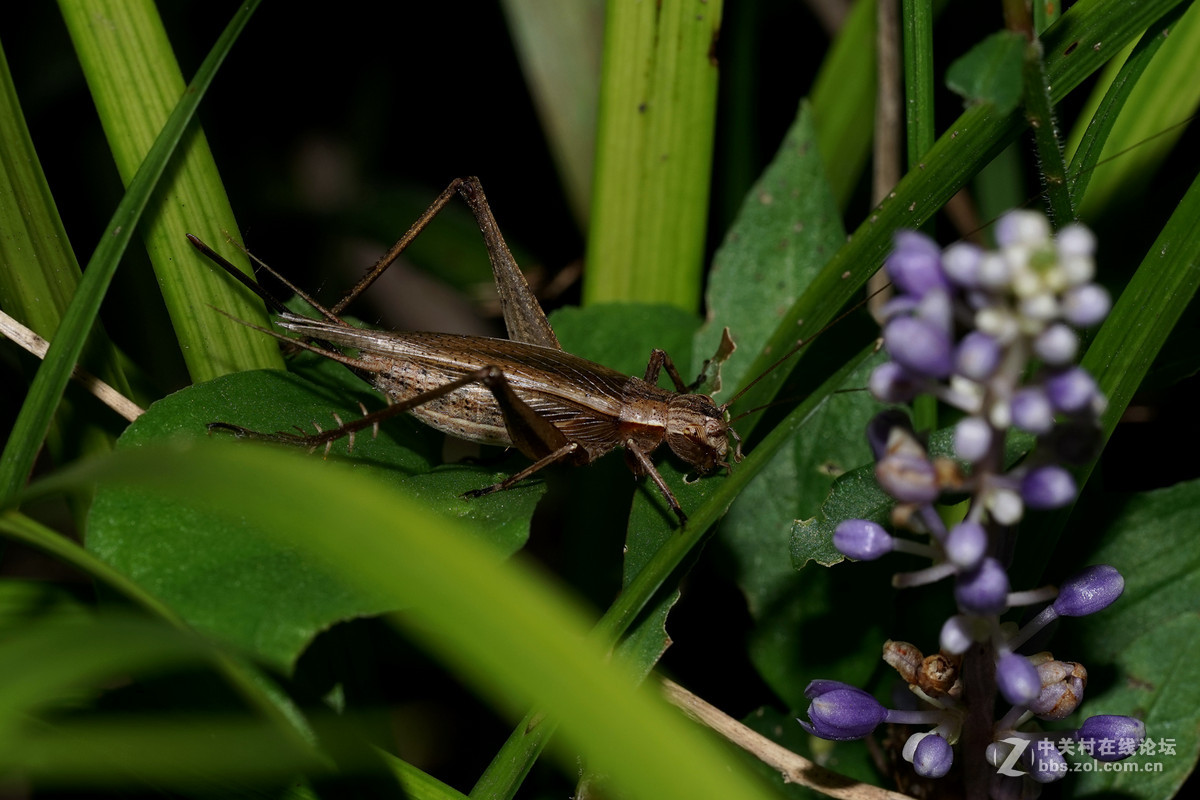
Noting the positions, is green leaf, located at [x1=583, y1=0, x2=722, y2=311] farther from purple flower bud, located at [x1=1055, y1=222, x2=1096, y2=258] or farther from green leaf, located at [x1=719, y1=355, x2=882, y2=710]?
purple flower bud, located at [x1=1055, y1=222, x2=1096, y2=258]

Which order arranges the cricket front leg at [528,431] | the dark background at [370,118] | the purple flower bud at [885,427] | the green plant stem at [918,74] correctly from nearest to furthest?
the purple flower bud at [885,427] < the green plant stem at [918,74] < the cricket front leg at [528,431] < the dark background at [370,118]

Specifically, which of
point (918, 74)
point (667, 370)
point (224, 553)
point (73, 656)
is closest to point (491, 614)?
point (73, 656)

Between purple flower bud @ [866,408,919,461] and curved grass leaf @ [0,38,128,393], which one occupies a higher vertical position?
curved grass leaf @ [0,38,128,393]

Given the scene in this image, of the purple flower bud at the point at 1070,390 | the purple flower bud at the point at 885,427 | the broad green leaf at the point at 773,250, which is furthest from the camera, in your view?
the broad green leaf at the point at 773,250

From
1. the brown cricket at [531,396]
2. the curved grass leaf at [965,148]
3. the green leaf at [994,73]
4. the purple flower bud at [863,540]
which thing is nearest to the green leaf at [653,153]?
the brown cricket at [531,396]

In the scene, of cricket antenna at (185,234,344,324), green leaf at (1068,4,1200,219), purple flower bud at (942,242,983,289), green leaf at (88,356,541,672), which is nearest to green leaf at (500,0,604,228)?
cricket antenna at (185,234,344,324)

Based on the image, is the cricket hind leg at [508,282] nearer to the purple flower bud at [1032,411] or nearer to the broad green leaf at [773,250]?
the broad green leaf at [773,250]

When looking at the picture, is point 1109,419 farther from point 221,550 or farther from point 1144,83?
point 221,550
